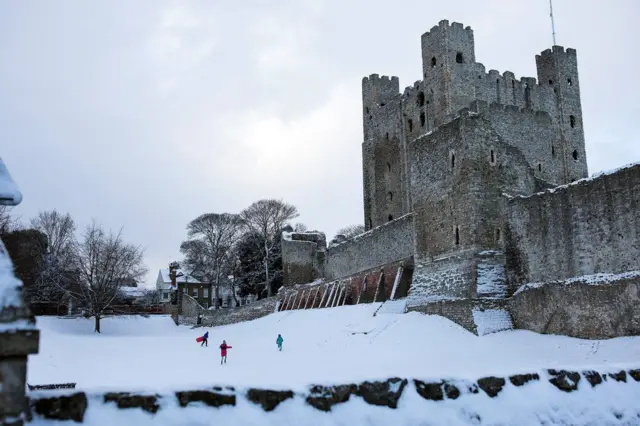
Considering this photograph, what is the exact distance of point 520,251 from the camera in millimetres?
21953

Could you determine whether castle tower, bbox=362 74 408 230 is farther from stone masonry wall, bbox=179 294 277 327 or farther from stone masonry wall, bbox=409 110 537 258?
stone masonry wall, bbox=409 110 537 258

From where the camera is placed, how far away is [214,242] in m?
64.2

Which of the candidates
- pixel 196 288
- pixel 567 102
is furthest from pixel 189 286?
pixel 567 102

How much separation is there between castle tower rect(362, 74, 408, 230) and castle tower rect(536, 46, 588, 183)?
11.9 m

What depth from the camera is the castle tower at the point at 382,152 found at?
51.8m

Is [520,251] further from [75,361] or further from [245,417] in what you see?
[245,417]

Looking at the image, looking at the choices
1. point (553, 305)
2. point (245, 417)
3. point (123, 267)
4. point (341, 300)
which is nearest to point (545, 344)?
point (553, 305)

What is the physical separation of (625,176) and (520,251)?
5.02m

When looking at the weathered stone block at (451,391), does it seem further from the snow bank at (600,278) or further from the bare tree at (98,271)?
the bare tree at (98,271)

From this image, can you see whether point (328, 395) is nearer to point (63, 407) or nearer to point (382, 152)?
point (63, 407)

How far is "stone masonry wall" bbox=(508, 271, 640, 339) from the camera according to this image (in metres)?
16.4

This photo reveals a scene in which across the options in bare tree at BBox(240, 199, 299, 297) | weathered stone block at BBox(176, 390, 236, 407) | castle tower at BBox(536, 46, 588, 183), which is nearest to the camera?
weathered stone block at BBox(176, 390, 236, 407)

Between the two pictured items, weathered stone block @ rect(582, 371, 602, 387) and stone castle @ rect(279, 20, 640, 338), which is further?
stone castle @ rect(279, 20, 640, 338)

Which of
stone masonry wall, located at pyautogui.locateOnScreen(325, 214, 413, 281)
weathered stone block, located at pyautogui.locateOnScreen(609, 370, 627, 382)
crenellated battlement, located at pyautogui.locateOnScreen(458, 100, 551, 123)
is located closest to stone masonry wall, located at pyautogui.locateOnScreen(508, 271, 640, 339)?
weathered stone block, located at pyautogui.locateOnScreen(609, 370, 627, 382)
